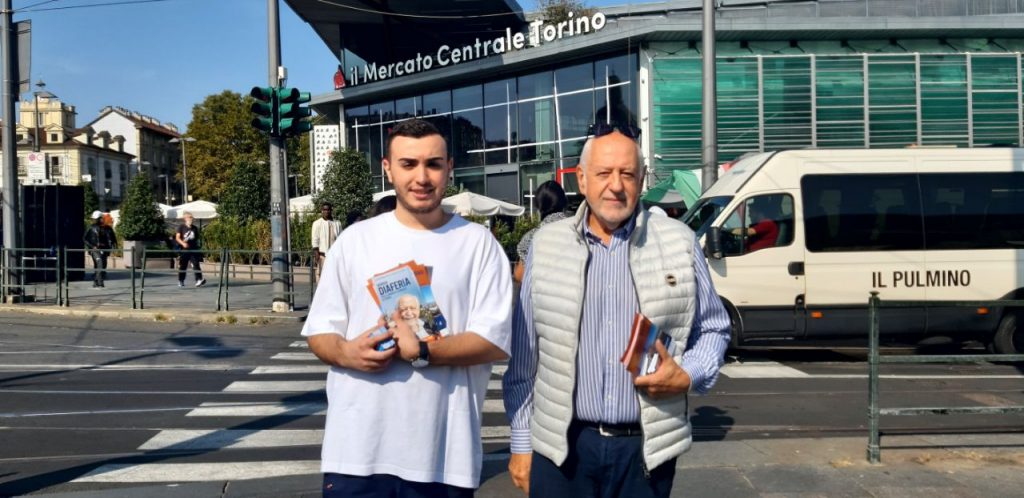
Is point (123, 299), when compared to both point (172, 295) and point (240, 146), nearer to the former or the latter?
point (172, 295)

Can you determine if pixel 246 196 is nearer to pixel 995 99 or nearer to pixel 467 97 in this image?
pixel 467 97

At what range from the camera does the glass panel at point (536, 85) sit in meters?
32.5

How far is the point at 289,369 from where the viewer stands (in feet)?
37.1

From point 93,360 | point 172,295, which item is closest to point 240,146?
point 172,295

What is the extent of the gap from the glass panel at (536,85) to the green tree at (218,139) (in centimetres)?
4149

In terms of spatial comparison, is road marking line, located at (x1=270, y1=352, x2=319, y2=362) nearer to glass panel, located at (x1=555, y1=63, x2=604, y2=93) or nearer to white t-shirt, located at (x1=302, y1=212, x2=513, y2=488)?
white t-shirt, located at (x1=302, y1=212, x2=513, y2=488)

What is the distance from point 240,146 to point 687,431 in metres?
72.1

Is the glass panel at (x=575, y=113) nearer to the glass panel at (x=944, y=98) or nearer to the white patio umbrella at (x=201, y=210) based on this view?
the glass panel at (x=944, y=98)

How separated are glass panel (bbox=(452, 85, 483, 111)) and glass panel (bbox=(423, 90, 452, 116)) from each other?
324mm

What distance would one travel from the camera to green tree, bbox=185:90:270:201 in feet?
233

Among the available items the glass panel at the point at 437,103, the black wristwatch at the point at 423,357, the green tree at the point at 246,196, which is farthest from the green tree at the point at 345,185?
the black wristwatch at the point at 423,357

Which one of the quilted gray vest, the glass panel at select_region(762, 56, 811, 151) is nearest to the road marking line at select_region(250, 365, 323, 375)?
the quilted gray vest

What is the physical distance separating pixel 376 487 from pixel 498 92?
32003 mm

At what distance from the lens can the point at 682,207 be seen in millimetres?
24594
